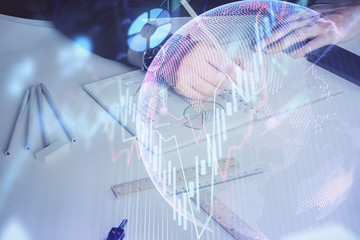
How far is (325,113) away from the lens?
0.66 metres

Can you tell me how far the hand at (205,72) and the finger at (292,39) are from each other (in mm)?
57

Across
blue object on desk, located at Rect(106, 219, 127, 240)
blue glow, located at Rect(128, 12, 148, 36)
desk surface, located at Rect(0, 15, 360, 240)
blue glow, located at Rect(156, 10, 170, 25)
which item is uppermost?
blue glow, located at Rect(156, 10, 170, 25)

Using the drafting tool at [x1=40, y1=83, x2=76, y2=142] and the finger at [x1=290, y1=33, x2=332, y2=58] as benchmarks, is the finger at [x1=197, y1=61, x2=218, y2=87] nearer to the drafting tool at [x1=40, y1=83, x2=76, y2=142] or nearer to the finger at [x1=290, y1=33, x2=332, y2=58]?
the finger at [x1=290, y1=33, x2=332, y2=58]

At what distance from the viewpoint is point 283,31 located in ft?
1.73

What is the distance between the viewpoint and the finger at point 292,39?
520 millimetres

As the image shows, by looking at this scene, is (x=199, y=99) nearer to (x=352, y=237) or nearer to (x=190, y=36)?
(x=190, y=36)

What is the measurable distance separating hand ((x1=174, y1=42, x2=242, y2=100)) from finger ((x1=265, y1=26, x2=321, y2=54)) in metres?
0.06

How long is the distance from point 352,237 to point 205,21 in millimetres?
415

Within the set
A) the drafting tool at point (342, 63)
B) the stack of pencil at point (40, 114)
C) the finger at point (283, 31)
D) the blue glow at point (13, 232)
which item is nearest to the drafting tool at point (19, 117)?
the stack of pencil at point (40, 114)

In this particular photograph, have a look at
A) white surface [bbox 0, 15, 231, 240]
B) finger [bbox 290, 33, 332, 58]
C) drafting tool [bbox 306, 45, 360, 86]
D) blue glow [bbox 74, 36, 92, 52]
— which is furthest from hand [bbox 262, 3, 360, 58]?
blue glow [bbox 74, 36, 92, 52]

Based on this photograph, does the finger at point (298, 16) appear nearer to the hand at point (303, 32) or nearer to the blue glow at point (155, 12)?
the hand at point (303, 32)

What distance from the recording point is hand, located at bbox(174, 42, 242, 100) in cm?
54

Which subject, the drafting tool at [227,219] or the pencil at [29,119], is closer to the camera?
the drafting tool at [227,219]

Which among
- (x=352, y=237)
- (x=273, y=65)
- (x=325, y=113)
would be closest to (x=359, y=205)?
(x=352, y=237)
